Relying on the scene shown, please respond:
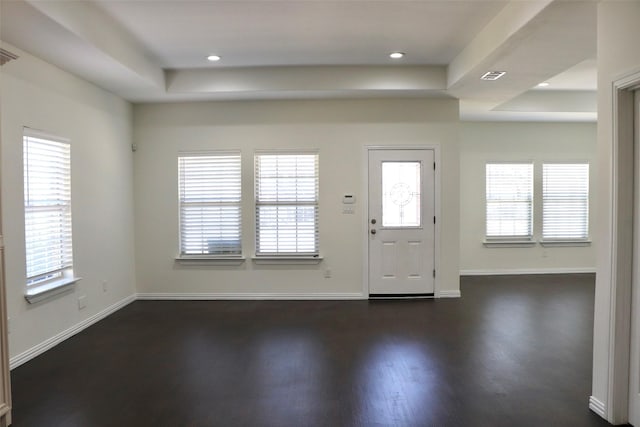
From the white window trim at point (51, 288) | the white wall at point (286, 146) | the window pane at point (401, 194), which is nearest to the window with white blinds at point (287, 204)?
the white wall at point (286, 146)

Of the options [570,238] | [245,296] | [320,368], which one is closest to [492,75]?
[320,368]

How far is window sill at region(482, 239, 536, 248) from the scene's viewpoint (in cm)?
684

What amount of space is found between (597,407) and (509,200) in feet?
15.8

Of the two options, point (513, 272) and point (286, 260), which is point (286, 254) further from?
point (513, 272)

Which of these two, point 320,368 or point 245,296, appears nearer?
point 320,368

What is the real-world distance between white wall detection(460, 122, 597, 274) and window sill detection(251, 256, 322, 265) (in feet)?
9.53

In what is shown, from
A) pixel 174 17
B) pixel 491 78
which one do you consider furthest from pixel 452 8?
pixel 174 17

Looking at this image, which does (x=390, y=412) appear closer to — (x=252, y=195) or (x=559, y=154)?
Result: (x=252, y=195)

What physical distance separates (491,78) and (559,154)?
342 cm

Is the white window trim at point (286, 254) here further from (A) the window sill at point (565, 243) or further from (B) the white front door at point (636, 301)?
(A) the window sill at point (565, 243)

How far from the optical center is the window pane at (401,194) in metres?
5.37

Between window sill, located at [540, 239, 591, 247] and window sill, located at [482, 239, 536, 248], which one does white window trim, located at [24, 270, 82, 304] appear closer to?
window sill, located at [482, 239, 536, 248]

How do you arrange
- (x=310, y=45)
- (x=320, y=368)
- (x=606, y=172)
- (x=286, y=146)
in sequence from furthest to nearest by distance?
(x=286, y=146)
(x=310, y=45)
(x=320, y=368)
(x=606, y=172)

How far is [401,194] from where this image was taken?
17.7ft
